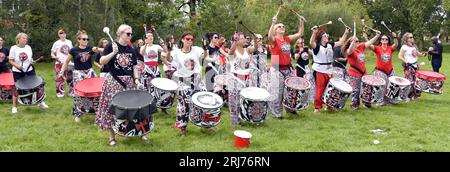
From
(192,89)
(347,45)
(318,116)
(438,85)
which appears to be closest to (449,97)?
(438,85)

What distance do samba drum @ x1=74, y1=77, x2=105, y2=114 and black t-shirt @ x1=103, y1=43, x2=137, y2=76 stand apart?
4.65ft

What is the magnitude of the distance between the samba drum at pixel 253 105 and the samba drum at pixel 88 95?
8.06 feet

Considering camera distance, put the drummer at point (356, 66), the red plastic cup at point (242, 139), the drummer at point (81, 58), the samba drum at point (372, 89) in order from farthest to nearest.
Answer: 1. the drummer at point (356, 66)
2. the samba drum at point (372, 89)
3. the drummer at point (81, 58)
4. the red plastic cup at point (242, 139)

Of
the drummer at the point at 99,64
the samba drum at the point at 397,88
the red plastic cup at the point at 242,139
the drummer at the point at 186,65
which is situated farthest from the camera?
the samba drum at the point at 397,88

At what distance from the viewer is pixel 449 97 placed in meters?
13.0

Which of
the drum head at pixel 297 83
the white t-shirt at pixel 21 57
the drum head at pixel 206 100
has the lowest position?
the drum head at pixel 297 83

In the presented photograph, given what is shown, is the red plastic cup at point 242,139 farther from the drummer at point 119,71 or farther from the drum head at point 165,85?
the drum head at point 165,85

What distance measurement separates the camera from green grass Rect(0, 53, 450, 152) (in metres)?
7.13

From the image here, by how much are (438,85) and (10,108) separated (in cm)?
976

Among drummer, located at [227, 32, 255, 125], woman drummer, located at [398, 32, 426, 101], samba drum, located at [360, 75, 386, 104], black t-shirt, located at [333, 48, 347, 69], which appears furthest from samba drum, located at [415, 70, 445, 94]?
drummer, located at [227, 32, 255, 125]

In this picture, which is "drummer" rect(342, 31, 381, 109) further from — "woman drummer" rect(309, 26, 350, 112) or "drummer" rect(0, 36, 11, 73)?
"drummer" rect(0, 36, 11, 73)

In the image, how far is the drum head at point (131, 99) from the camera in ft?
20.9

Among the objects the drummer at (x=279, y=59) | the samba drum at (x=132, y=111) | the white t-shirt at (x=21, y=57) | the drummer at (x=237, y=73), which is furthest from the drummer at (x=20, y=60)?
the drummer at (x=279, y=59)

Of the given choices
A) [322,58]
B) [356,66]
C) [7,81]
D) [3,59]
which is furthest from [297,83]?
[3,59]
